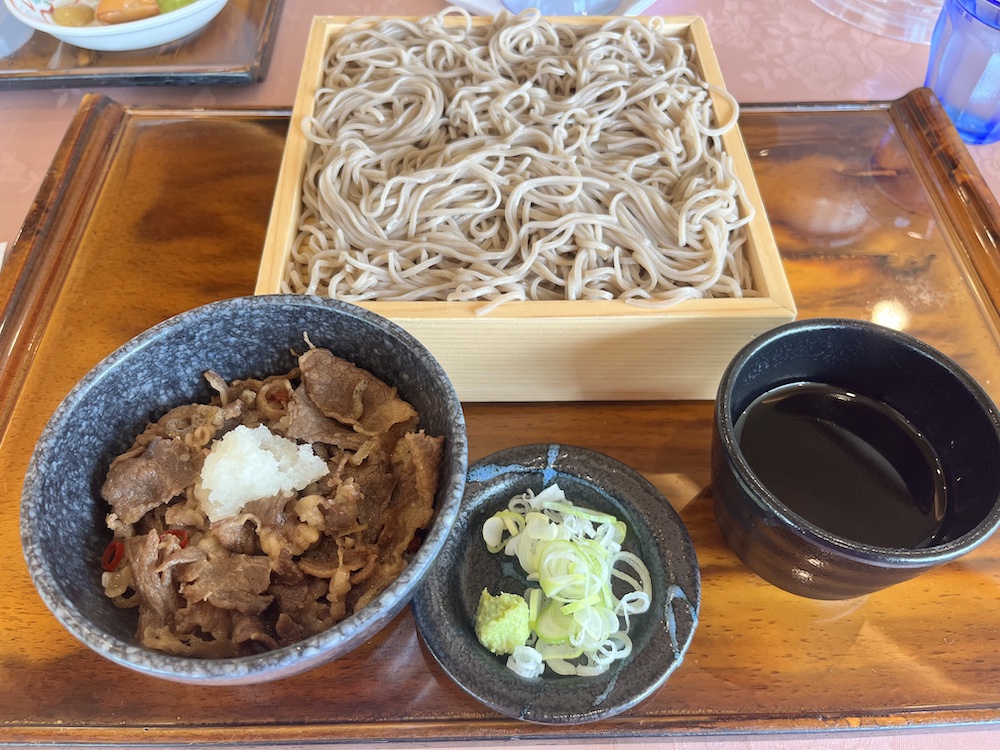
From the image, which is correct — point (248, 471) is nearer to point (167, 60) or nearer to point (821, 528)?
point (821, 528)

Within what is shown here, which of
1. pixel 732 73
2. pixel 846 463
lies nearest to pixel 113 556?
pixel 846 463

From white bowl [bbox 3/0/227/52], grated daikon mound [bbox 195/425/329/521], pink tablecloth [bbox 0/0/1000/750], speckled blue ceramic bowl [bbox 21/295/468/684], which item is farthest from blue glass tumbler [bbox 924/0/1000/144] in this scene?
white bowl [bbox 3/0/227/52]

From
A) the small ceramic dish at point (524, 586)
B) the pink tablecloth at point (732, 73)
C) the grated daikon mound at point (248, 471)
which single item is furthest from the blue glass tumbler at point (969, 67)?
the grated daikon mound at point (248, 471)

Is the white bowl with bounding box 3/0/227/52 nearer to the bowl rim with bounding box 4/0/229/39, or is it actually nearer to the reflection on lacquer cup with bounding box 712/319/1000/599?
the bowl rim with bounding box 4/0/229/39

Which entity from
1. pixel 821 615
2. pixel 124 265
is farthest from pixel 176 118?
pixel 821 615

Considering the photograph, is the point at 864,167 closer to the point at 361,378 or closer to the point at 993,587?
the point at 993,587

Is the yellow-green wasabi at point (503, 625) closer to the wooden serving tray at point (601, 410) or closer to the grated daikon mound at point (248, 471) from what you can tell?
the wooden serving tray at point (601, 410)
